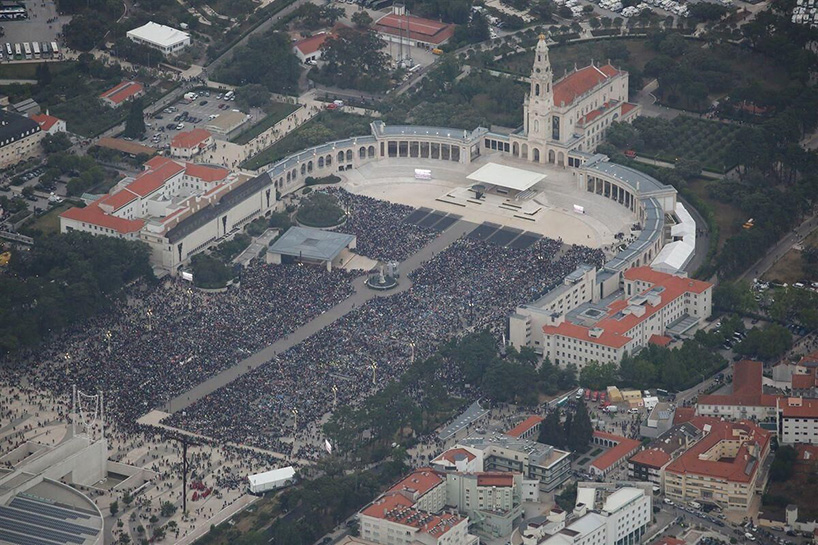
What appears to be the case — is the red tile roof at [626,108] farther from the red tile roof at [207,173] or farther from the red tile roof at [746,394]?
the red tile roof at [746,394]

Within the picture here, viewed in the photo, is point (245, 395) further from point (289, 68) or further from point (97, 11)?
point (97, 11)

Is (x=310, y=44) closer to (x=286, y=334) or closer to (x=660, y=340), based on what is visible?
(x=286, y=334)

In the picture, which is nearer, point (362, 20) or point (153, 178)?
point (153, 178)

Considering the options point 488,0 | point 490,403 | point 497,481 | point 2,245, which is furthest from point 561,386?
point 488,0

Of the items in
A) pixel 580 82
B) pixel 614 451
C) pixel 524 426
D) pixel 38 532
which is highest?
pixel 580 82

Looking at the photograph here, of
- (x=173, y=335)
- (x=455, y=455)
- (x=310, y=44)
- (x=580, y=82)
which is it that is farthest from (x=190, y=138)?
(x=455, y=455)

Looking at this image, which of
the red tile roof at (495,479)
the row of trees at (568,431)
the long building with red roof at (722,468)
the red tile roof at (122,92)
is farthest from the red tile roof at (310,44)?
the red tile roof at (495,479)
